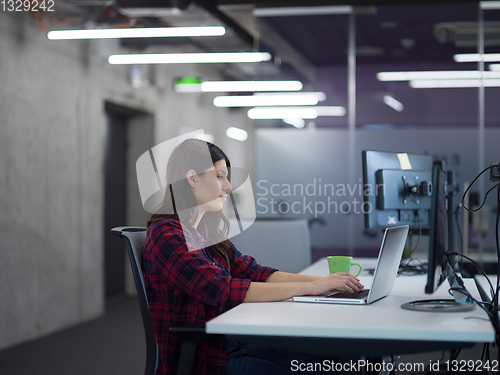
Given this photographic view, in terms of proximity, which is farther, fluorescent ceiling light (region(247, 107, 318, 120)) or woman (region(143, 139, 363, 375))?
fluorescent ceiling light (region(247, 107, 318, 120))

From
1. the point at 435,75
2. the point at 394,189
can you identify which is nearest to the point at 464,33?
the point at 435,75

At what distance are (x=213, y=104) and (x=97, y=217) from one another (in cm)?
422

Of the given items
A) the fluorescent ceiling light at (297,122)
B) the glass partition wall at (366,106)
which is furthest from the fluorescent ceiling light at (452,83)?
the fluorescent ceiling light at (297,122)

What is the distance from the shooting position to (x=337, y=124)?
4.93 m

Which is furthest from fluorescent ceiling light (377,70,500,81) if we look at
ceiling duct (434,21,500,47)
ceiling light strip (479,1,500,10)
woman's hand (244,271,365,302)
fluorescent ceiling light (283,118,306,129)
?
woman's hand (244,271,365,302)

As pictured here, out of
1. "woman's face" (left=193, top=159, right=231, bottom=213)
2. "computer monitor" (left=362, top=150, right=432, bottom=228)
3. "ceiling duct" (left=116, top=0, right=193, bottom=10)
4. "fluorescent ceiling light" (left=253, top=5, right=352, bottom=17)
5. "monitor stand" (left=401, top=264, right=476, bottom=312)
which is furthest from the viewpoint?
"fluorescent ceiling light" (left=253, top=5, right=352, bottom=17)

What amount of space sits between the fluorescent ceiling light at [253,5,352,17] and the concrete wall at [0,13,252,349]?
165 centimetres

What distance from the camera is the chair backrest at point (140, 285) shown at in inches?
64.2

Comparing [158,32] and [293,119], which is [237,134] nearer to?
[293,119]

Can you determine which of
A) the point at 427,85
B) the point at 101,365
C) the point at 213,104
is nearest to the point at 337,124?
the point at 427,85

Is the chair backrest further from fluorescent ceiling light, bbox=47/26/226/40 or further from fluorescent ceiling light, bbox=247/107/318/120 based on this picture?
fluorescent ceiling light, bbox=247/107/318/120

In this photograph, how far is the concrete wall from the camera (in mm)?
3883

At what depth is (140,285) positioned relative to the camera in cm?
163

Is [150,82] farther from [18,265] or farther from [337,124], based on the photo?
[18,265]
